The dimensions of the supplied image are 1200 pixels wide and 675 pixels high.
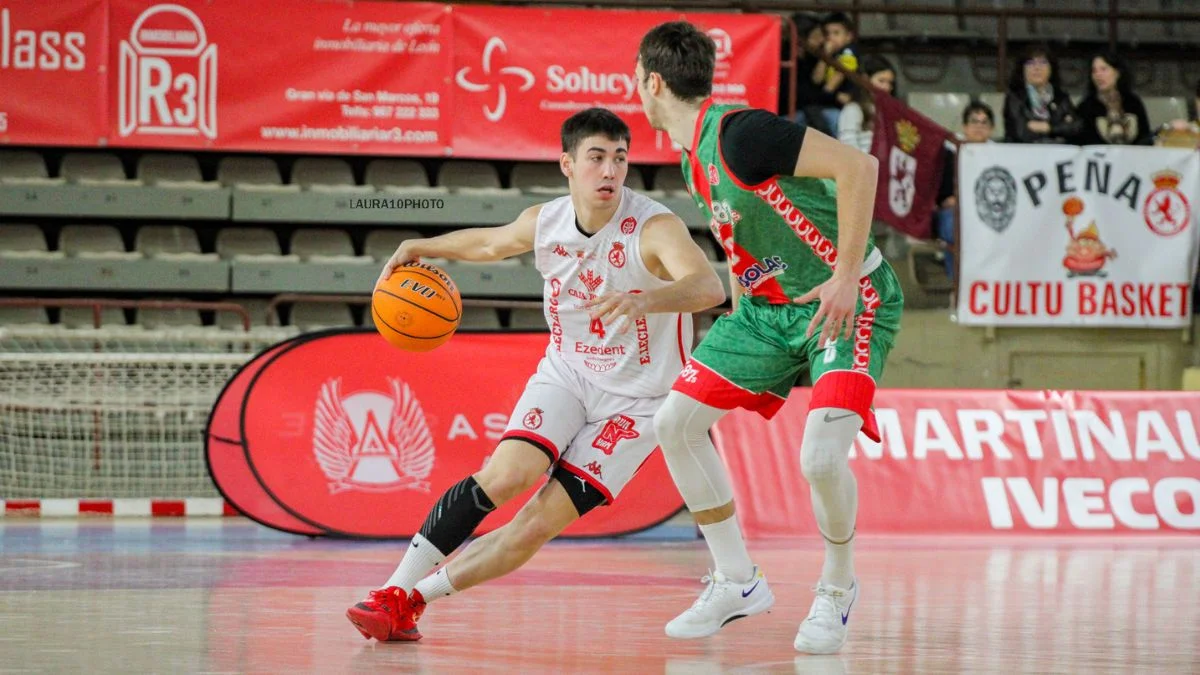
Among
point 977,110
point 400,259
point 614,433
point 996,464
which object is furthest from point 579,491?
point 977,110

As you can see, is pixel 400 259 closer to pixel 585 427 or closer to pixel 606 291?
pixel 606 291

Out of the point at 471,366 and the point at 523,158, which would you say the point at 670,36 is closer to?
the point at 471,366

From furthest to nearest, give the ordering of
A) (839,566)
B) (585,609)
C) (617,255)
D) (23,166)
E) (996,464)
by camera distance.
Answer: (23,166) → (996,464) → (585,609) → (617,255) → (839,566)

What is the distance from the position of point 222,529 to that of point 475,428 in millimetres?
1961

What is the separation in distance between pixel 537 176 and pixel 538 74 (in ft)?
4.02

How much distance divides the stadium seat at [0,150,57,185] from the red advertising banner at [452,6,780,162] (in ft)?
11.3

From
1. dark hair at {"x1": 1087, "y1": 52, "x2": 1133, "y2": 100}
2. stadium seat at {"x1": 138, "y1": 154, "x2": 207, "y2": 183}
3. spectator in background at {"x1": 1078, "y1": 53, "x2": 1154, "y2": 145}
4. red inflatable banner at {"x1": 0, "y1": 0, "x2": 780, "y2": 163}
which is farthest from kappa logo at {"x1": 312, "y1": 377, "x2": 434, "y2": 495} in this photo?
dark hair at {"x1": 1087, "y1": 52, "x2": 1133, "y2": 100}

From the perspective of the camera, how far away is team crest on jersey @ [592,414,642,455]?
502cm

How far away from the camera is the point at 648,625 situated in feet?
17.2

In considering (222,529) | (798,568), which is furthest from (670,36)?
(222,529)

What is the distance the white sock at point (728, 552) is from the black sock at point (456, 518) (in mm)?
756

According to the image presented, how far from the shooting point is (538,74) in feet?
40.3

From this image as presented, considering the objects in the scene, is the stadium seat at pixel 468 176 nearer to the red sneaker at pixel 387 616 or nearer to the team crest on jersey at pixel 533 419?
the team crest on jersey at pixel 533 419

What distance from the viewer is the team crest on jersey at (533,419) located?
4906mm
